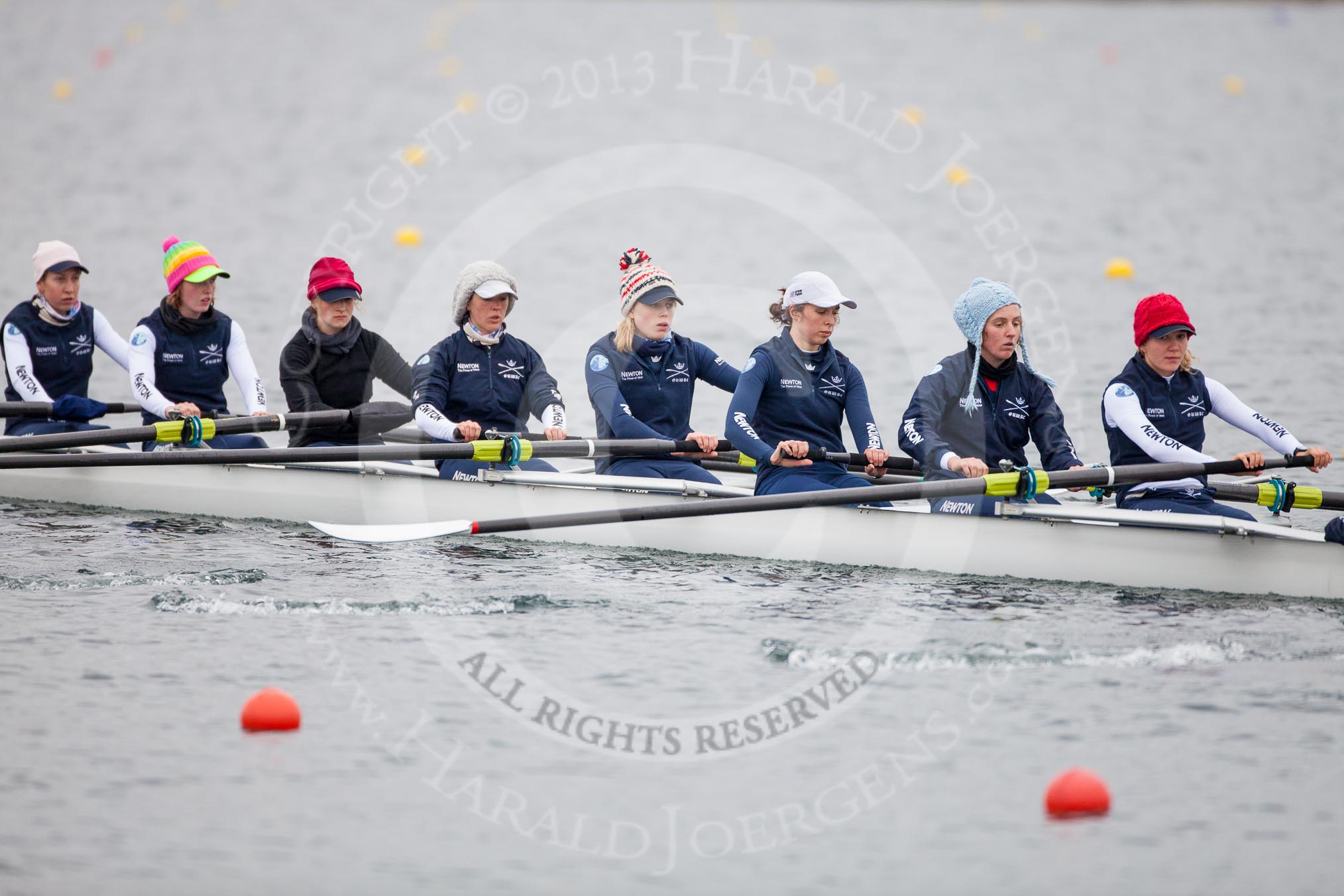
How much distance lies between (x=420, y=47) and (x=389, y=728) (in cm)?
5302

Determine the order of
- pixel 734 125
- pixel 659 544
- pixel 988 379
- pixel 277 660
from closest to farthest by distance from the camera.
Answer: pixel 277 660, pixel 988 379, pixel 659 544, pixel 734 125

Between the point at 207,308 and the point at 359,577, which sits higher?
the point at 207,308

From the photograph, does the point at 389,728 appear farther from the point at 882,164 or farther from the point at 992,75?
the point at 992,75

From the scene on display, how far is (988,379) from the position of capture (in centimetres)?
984

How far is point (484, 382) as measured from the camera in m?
11.2

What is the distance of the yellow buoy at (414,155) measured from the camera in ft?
123

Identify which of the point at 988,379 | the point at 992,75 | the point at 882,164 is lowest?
the point at 988,379

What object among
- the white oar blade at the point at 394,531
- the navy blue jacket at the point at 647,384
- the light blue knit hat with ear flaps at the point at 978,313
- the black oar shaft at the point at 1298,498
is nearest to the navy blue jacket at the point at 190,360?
the white oar blade at the point at 394,531

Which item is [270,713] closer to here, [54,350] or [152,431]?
[152,431]

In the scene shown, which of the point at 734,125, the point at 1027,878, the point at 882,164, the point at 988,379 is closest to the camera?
the point at 1027,878

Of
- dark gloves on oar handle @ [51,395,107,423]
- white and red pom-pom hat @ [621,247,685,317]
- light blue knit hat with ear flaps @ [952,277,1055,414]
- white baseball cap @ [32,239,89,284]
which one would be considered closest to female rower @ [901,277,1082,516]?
light blue knit hat with ear flaps @ [952,277,1055,414]

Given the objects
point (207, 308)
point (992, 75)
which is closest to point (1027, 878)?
point (207, 308)

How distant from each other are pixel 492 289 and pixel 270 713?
4037mm

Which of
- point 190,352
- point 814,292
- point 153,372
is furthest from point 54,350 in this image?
point 814,292
